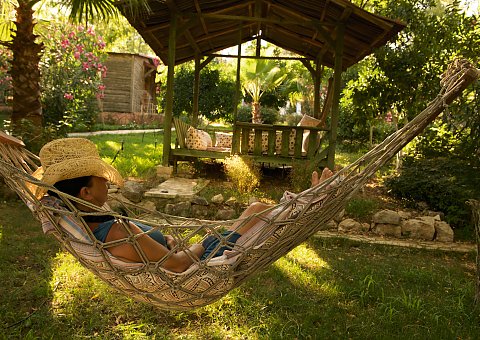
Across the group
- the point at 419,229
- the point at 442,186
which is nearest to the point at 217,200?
the point at 419,229

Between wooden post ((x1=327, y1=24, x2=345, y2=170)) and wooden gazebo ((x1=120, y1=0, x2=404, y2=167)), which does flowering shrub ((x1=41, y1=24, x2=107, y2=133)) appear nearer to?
wooden gazebo ((x1=120, y1=0, x2=404, y2=167))

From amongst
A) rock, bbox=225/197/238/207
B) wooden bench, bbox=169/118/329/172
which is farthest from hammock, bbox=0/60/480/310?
wooden bench, bbox=169/118/329/172

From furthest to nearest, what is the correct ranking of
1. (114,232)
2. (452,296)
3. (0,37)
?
(0,37) < (452,296) < (114,232)

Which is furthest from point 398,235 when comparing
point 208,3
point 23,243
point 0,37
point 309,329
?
point 0,37

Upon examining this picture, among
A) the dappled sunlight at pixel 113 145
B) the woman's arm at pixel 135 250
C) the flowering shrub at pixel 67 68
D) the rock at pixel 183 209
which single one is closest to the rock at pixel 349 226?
the rock at pixel 183 209

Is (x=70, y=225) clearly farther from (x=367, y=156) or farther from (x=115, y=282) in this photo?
(x=367, y=156)

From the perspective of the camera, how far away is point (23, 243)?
4102 mm

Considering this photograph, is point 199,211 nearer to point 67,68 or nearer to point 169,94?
point 169,94

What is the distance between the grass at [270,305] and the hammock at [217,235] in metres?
0.64

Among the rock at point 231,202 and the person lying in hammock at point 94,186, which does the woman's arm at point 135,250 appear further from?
the rock at point 231,202

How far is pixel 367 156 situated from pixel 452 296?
181 cm

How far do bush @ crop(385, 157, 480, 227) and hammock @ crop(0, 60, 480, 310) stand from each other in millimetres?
3665

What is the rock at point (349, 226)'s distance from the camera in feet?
17.1

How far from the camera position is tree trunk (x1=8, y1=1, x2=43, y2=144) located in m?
5.67
